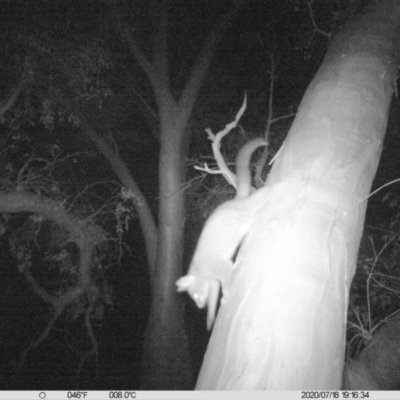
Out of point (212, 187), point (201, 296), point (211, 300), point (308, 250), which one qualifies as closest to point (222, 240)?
point (308, 250)

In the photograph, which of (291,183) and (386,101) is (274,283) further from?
(386,101)

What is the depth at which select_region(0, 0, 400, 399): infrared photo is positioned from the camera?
4.67ft

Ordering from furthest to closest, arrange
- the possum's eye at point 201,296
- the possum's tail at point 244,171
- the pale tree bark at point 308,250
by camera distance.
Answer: the possum's eye at point 201,296 < the possum's tail at point 244,171 < the pale tree bark at point 308,250

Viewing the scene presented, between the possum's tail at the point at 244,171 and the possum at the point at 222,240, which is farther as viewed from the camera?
the possum's tail at the point at 244,171

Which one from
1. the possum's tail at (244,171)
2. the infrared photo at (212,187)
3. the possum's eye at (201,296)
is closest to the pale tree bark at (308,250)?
the infrared photo at (212,187)

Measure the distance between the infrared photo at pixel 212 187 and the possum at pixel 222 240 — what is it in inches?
0.7

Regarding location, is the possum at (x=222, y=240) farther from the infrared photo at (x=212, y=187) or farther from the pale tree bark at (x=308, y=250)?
the pale tree bark at (x=308, y=250)

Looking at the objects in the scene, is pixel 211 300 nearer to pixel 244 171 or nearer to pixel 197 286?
pixel 197 286

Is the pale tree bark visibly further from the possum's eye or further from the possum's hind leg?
the possum's eye

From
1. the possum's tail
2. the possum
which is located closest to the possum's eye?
the possum

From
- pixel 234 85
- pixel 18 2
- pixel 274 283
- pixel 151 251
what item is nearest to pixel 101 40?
pixel 18 2

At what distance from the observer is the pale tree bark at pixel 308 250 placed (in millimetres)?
1317

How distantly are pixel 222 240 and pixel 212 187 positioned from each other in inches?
208

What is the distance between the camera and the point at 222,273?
2670 millimetres
